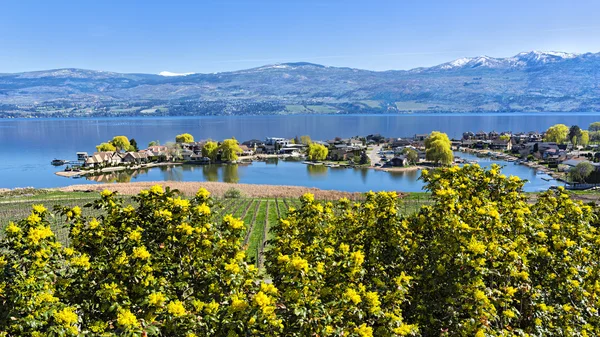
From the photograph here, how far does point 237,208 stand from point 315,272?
27586 millimetres

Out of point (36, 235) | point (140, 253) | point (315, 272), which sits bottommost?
point (315, 272)

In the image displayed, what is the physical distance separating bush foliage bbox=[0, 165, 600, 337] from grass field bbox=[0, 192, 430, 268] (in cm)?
1274

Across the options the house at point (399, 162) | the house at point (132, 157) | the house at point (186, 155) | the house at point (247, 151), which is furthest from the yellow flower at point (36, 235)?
the house at point (247, 151)

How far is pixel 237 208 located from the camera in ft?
107

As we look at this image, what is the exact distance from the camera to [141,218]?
6.55 metres

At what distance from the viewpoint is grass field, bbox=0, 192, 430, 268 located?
23.3 m

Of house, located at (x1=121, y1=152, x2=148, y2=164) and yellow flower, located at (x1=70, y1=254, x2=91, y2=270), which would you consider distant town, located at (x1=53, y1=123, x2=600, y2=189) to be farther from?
yellow flower, located at (x1=70, y1=254, x2=91, y2=270)

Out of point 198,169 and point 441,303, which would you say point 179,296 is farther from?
point 198,169

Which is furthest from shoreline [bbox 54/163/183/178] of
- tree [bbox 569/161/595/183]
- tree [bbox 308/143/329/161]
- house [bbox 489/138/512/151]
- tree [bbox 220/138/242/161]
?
house [bbox 489/138/512/151]

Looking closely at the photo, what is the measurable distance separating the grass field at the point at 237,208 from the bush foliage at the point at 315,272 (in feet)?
41.8

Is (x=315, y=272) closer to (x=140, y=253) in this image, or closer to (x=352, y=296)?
(x=352, y=296)

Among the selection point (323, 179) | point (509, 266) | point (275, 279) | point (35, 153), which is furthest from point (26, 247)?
point (35, 153)

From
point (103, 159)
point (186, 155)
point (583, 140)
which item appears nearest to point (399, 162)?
point (186, 155)

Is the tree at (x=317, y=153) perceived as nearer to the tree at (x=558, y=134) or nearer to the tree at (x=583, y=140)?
the tree at (x=558, y=134)
